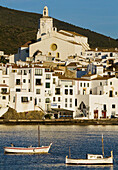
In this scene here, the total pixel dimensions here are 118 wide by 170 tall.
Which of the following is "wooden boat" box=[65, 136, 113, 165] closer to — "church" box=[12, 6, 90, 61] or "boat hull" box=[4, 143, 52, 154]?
"boat hull" box=[4, 143, 52, 154]

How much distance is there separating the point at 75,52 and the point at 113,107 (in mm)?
38095

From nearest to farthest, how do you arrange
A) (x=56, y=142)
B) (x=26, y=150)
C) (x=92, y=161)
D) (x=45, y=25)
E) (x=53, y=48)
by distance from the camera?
(x=92, y=161) < (x=26, y=150) < (x=56, y=142) < (x=53, y=48) < (x=45, y=25)

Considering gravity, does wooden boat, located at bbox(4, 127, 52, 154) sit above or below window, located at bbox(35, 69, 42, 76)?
below

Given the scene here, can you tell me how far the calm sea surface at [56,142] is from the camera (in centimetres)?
5256

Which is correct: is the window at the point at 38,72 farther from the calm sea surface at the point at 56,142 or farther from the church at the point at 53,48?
the church at the point at 53,48

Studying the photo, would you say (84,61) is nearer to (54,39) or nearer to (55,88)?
(54,39)

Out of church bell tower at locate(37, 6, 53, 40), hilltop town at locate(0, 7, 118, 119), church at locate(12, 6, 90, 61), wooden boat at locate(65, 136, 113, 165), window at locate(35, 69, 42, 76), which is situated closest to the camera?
wooden boat at locate(65, 136, 113, 165)

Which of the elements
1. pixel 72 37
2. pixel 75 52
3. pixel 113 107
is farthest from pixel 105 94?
pixel 72 37

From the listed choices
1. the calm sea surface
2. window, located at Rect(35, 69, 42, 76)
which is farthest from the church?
the calm sea surface

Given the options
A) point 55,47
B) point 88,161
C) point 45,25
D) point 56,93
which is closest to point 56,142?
point 88,161

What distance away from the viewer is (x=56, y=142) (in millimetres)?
68438

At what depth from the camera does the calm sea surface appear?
52562 mm

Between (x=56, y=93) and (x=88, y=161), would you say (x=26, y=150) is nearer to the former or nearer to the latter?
(x=88, y=161)

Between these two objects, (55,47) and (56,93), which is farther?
(55,47)
